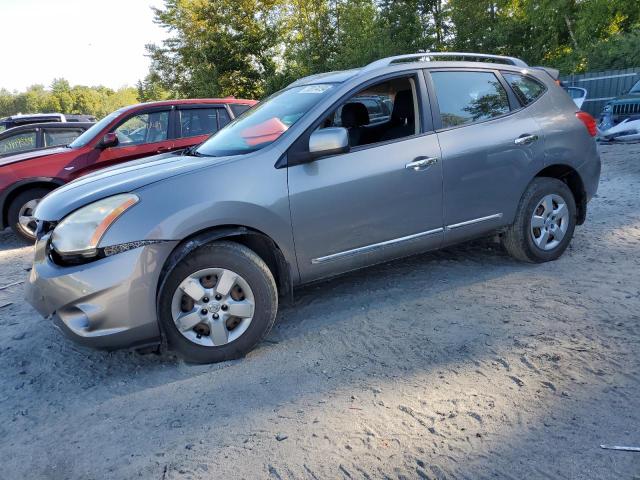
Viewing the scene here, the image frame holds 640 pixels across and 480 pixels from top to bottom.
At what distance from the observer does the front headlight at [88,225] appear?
2791 mm

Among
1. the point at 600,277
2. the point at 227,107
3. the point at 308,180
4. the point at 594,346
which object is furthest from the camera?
the point at 227,107

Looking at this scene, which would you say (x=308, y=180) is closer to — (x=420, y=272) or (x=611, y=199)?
Answer: (x=420, y=272)

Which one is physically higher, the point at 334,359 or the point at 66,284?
the point at 66,284

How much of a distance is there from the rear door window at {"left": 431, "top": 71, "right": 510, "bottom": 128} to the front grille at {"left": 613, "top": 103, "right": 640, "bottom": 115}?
8310mm

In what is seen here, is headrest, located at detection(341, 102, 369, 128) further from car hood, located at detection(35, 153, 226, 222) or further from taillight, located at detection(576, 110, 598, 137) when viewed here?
taillight, located at detection(576, 110, 598, 137)

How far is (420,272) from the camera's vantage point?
14.3 feet

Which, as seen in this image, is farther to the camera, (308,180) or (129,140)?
(129,140)

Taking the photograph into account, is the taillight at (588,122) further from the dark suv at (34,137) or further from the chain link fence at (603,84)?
the chain link fence at (603,84)

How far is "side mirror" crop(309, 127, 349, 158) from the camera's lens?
10.4 feet

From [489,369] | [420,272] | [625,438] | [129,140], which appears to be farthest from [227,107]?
[625,438]

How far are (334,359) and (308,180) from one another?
116cm

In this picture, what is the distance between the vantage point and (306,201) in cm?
322

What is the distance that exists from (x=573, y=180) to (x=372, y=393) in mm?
3016

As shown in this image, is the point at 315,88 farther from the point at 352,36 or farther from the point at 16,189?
the point at 352,36
